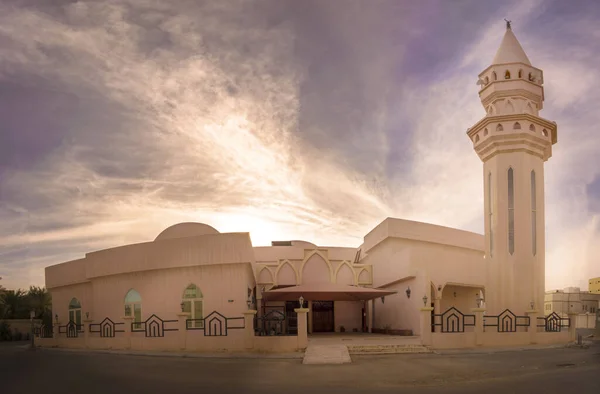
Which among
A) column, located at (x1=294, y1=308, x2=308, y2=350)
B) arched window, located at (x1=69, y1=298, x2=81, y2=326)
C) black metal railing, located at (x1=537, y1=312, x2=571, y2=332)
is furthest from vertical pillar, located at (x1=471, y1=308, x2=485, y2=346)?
arched window, located at (x1=69, y1=298, x2=81, y2=326)

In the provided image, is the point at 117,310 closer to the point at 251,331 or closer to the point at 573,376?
the point at 251,331

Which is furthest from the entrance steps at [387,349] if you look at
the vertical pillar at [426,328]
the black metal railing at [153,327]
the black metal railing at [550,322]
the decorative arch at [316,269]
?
the decorative arch at [316,269]

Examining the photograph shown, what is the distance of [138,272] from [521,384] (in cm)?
1702

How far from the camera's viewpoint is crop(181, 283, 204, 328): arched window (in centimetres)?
2120

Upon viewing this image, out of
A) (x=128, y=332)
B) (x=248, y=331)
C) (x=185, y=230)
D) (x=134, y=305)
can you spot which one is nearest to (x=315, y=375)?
(x=248, y=331)

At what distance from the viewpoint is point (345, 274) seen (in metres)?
28.8

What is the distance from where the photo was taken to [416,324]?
869 inches

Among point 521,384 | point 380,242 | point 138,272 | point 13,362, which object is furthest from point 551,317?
point 13,362

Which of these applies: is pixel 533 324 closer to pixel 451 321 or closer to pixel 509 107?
pixel 451 321

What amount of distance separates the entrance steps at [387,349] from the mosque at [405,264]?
3.20m

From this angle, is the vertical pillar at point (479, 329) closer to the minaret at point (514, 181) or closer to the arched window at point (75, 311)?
the minaret at point (514, 181)

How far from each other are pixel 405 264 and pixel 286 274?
7470 mm

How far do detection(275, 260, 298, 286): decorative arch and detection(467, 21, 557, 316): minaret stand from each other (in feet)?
32.6

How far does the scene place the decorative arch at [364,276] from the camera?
1137 inches
